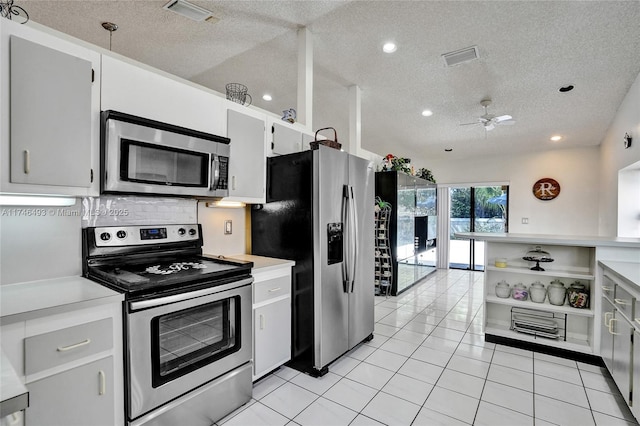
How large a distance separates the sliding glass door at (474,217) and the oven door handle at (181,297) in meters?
6.59

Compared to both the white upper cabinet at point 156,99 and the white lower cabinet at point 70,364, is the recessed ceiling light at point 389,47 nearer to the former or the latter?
the white upper cabinet at point 156,99

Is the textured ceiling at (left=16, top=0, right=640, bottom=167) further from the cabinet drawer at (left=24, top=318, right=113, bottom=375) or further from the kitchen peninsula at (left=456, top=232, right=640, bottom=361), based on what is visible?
the cabinet drawer at (left=24, top=318, right=113, bottom=375)

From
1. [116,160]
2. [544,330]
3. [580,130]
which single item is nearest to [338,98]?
[116,160]

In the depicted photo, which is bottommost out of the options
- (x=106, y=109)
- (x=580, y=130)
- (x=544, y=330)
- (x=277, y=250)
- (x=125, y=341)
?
(x=544, y=330)

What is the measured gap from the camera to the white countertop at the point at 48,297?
48.9 inches

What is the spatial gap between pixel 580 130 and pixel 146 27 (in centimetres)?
655

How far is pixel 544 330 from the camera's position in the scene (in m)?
2.94

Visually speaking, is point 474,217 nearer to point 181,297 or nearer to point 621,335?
point 621,335

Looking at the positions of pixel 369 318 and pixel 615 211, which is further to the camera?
pixel 615 211

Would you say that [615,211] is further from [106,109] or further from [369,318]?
[106,109]

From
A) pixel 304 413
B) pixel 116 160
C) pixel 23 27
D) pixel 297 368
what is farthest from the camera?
pixel 297 368

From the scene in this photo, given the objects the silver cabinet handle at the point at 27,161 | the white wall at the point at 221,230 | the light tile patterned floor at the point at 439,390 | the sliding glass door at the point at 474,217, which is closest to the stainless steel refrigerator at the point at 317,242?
the white wall at the point at 221,230

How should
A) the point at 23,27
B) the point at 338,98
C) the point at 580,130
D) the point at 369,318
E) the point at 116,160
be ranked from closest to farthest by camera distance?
the point at 23,27 → the point at 116,160 → the point at 369,318 → the point at 338,98 → the point at 580,130

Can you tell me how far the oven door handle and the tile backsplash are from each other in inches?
29.8
